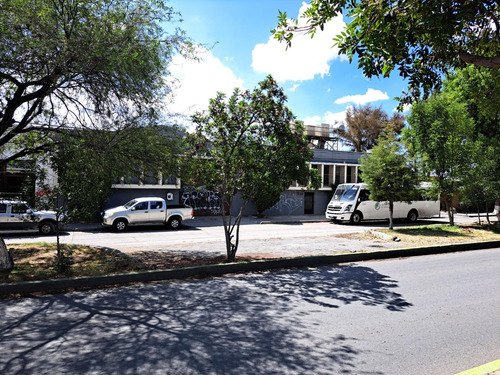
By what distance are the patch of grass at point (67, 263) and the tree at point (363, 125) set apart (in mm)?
40446

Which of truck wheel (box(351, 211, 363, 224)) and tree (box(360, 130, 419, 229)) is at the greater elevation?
tree (box(360, 130, 419, 229))

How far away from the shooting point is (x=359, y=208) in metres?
21.6

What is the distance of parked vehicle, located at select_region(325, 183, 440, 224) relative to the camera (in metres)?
21.6

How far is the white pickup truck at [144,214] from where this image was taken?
17.1 m

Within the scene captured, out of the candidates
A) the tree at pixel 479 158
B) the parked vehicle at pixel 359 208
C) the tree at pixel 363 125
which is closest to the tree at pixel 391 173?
the tree at pixel 479 158

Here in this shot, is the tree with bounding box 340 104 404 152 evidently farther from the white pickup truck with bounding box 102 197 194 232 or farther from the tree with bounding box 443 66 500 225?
the white pickup truck with bounding box 102 197 194 232

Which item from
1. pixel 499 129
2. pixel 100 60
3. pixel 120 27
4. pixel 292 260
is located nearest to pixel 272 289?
pixel 292 260

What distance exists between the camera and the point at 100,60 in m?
7.10

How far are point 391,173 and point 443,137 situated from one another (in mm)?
2768

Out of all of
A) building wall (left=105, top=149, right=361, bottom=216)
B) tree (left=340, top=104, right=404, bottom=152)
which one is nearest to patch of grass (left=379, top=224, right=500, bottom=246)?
building wall (left=105, top=149, right=361, bottom=216)

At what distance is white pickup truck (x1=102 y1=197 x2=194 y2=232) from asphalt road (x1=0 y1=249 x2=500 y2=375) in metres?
11.6

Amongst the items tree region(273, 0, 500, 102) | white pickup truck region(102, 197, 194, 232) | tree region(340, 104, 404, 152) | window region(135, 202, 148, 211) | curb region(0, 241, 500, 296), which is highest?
tree region(340, 104, 404, 152)

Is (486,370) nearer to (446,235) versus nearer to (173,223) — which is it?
(446,235)

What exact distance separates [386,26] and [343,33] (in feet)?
2.09
